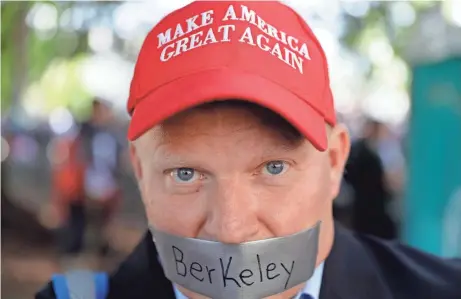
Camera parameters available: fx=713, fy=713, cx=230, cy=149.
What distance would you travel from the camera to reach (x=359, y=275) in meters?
1.69

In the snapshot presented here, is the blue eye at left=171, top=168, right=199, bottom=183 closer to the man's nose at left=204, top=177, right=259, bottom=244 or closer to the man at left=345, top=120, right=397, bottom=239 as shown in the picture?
the man's nose at left=204, top=177, right=259, bottom=244

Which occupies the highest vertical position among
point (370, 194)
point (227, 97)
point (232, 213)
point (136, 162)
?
point (227, 97)

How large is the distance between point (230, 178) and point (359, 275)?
0.50 m

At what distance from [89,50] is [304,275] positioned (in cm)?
1405

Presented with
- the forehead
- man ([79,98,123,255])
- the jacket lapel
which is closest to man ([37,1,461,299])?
the forehead

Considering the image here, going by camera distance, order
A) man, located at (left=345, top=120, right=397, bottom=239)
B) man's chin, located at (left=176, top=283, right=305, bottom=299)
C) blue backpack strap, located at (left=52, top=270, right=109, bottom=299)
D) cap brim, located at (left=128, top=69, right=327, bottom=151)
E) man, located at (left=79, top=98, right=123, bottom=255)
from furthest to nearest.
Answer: man, located at (left=79, top=98, right=123, bottom=255), man, located at (left=345, top=120, right=397, bottom=239), blue backpack strap, located at (left=52, top=270, right=109, bottom=299), man's chin, located at (left=176, top=283, right=305, bottom=299), cap brim, located at (left=128, top=69, right=327, bottom=151)

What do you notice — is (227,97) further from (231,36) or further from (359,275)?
(359,275)

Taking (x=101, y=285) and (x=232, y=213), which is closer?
(x=232, y=213)

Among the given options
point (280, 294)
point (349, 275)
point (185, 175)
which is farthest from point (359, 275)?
point (185, 175)

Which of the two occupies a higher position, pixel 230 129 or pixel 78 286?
pixel 230 129

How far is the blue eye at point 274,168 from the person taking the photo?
143 centimetres

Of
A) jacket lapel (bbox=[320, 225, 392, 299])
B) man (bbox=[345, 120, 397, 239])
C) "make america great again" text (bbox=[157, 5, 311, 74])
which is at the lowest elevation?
man (bbox=[345, 120, 397, 239])

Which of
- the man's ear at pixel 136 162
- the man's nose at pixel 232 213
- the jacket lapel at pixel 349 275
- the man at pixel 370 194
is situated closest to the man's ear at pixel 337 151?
the jacket lapel at pixel 349 275

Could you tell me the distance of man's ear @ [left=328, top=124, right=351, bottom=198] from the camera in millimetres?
1592
